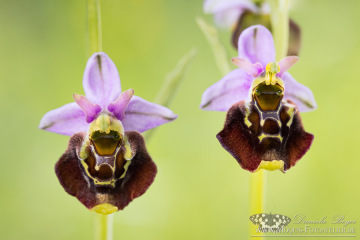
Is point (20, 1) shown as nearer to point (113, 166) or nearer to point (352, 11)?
point (352, 11)

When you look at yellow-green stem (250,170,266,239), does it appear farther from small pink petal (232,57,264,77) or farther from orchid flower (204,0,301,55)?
orchid flower (204,0,301,55)

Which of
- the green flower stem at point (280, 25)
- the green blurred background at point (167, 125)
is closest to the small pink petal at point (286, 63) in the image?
the green flower stem at point (280, 25)

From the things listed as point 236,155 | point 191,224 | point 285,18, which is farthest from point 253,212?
point 191,224

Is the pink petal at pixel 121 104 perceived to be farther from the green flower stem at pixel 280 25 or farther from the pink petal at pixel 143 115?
the green flower stem at pixel 280 25

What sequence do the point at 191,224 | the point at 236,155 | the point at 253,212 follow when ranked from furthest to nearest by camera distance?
1. the point at 191,224
2. the point at 253,212
3. the point at 236,155

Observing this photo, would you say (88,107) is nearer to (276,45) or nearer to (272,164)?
(272,164)

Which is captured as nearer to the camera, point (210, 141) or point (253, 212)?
point (253, 212)
